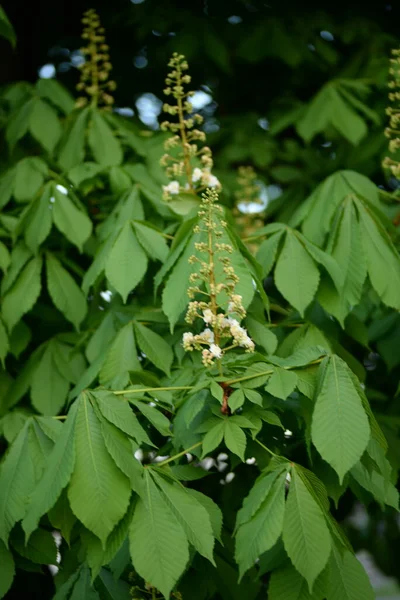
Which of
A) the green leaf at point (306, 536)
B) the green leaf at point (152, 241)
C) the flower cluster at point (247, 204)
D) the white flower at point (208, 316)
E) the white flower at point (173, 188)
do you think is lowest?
the flower cluster at point (247, 204)

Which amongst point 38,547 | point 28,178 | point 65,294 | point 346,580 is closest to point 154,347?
point 65,294

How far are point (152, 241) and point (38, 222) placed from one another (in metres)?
0.56

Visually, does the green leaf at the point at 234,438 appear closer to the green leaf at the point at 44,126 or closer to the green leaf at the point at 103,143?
the green leaf at the point at 103,143

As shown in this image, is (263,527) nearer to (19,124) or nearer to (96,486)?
(96,486)

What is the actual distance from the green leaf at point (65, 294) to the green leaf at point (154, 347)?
397mm

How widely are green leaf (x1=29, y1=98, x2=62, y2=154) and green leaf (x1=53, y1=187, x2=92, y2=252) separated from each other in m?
0.48

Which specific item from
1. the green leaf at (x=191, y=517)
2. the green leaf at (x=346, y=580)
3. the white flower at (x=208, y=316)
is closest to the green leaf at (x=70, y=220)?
the white flower at (x=208, y=316)

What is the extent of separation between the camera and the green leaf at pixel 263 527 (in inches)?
66.2

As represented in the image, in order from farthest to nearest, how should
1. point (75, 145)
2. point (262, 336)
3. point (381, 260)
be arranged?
1. point (75, 145)
2. point (381, 260)
3. point (262, 336)

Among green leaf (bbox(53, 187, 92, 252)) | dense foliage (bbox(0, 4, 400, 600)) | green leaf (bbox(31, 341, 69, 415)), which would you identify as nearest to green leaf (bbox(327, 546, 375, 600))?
dense foliage (bbox(0, 4, 400, 600))

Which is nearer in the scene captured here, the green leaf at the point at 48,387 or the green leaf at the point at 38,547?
the green leaf at the point at 38,547

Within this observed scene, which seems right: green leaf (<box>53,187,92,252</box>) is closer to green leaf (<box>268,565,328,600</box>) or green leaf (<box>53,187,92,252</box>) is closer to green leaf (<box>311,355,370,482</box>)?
green leaf (<box>311,355,370,482</box>)

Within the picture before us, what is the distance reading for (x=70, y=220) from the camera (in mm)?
2801

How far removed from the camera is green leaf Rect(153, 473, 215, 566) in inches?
69.5
